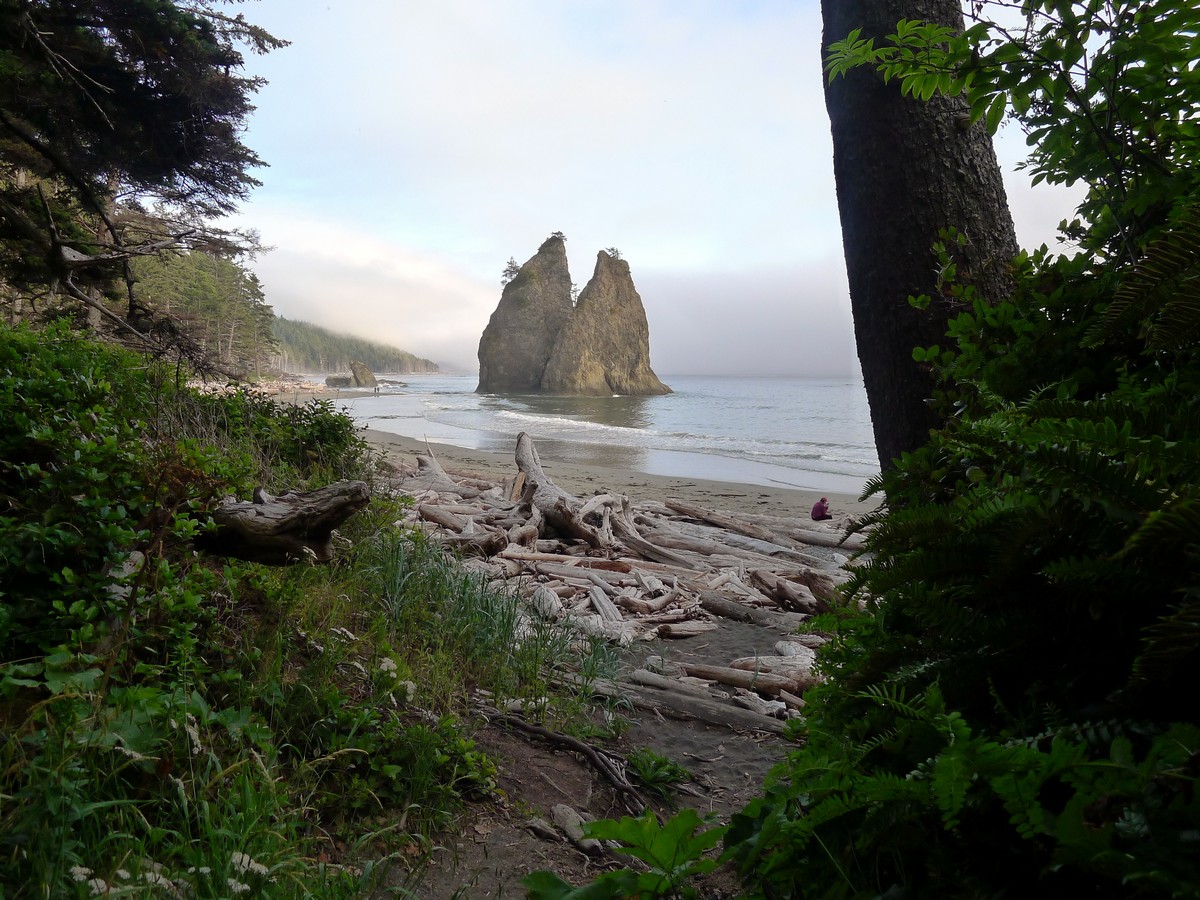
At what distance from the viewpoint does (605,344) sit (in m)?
89.6

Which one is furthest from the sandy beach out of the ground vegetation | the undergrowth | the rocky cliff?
the rocky cliff

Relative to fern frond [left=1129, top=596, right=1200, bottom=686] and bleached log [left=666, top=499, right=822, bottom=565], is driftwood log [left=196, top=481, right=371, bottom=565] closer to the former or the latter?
fern frond [left=1129, top=596, right=1200, bottom=686]

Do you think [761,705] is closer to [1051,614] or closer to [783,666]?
[783,666]

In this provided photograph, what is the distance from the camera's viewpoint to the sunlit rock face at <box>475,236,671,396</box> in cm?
8756

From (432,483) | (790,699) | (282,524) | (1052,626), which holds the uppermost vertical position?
(1052,626)

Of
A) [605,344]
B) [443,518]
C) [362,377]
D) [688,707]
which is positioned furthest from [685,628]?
[362,377]

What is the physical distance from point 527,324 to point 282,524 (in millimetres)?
93327

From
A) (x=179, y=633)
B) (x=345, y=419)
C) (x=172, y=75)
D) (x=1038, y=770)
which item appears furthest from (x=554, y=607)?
(x=172, y=75)

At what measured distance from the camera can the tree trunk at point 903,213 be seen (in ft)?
10.9

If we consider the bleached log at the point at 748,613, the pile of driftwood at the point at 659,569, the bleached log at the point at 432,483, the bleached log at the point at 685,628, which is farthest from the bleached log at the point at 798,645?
the bleached log at the point at 432,483

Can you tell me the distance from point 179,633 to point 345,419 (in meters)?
5.63

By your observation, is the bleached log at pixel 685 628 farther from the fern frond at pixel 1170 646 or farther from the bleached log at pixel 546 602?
the fern frond at pixel 1170 646

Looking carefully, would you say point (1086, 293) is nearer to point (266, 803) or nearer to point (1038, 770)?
point (1038, 770)

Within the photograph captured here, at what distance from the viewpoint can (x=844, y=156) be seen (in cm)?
362
